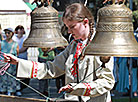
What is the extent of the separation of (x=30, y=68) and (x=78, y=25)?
789mm

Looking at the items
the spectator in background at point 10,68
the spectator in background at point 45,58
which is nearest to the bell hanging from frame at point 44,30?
the spectator in background at point 45,58

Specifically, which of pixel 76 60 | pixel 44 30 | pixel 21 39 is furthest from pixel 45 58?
pixel 76 60

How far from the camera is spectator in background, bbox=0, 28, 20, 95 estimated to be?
725cm

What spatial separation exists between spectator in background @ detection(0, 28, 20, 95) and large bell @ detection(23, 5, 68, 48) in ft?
10.9

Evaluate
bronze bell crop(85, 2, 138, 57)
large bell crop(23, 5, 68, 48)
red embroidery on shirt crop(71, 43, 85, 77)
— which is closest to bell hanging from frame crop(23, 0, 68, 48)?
large bell crop(23, 5, 68, 48)

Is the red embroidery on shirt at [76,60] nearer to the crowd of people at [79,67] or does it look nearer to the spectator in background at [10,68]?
the crowd of people at [79,67]

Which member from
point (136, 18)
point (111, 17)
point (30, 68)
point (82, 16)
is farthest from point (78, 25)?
point (136, 18)

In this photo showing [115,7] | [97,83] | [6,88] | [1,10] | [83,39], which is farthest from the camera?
[6,88]

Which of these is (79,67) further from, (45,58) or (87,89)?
(45,58)

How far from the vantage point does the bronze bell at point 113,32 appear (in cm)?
290

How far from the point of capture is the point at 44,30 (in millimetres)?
3945

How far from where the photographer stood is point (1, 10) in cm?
388

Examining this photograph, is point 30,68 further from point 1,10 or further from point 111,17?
point 111,17

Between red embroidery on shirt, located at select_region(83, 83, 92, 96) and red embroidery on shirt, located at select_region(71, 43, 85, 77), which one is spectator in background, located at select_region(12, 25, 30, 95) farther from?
red embroidery on shirt, located at select_region(83, 83, 92, 96)
